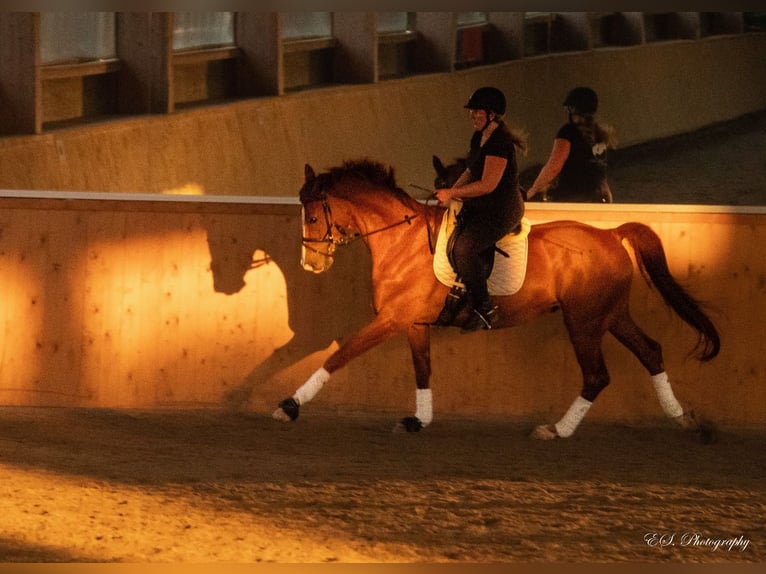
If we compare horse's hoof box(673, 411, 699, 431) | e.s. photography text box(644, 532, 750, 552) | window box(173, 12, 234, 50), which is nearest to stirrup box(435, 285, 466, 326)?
horse's hoof box(673, 411, 699, 431)

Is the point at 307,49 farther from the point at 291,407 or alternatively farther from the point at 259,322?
the point at 291,407

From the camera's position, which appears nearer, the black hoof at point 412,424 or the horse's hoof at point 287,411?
the horse's hoof at point 287,411

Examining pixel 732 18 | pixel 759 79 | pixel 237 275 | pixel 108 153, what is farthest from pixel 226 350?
pixel 732 18

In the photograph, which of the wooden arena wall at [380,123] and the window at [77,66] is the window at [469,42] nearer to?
the wooden arena wall at [380,123]

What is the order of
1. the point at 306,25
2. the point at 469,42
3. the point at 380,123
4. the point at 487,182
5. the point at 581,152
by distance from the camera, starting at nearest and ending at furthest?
the point at 487,182, the point at 581,152, the point at 380,123, the point at 306,25, the point at 469,42

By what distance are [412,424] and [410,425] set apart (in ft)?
0.05

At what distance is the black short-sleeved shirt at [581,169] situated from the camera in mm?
11344

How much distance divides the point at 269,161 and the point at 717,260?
7.39 metres

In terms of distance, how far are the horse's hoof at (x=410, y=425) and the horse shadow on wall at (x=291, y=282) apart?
2.55 feet

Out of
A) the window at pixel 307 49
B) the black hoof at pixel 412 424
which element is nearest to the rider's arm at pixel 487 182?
the black hoof at pixel 412 424

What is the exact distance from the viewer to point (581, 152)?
1145cm

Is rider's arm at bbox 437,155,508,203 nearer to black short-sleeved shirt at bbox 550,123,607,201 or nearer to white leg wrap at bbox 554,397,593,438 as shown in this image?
white leg wrap at bbox 554,397,593,438

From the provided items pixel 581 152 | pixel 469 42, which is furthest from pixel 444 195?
pixel 469 42

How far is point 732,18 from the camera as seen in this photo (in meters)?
31.9
